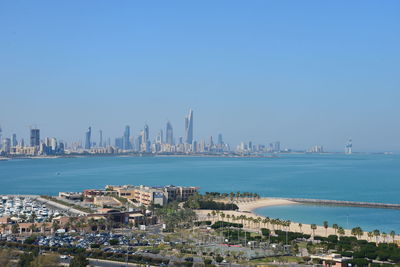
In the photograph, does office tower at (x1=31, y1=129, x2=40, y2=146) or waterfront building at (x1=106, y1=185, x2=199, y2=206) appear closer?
waterfront building at (x1=106, y1=185, x2=199, y2=206)

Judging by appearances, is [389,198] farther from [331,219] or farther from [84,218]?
[84,218]

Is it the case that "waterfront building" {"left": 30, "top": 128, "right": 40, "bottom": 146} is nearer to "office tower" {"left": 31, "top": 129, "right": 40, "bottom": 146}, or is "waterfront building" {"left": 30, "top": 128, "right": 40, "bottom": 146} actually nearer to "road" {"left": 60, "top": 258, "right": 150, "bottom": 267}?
"office tower" {"left": 31, "top": 129, "right": 40, "bottom": 146}

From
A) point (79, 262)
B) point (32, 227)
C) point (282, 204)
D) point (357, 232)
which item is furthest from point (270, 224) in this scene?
point (79, 262)

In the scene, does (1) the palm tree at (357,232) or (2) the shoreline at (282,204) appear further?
(2) the shoreline at (282,204)

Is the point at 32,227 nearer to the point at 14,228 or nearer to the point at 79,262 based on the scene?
the point at 14,228

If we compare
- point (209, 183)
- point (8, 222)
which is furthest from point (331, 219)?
point (209, 183)

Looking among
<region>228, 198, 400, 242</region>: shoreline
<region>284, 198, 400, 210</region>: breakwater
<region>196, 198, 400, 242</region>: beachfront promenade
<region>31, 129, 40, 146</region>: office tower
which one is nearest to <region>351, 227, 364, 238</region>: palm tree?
<region>196, 198, 400, 242</region>: beachfront promenade

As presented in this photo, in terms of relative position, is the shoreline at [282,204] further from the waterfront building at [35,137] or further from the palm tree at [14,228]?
the waterfront building at [35,137]

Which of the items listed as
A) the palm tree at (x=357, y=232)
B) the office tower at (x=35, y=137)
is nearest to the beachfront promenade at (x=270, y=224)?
the palm tree at (x=357, y=232)

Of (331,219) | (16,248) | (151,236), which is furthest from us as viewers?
(331,219)

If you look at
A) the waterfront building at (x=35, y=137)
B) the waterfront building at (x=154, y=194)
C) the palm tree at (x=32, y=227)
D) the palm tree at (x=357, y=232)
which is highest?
the waterfront building at (x=35, y=137)

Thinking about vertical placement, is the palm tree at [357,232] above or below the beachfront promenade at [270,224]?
above
